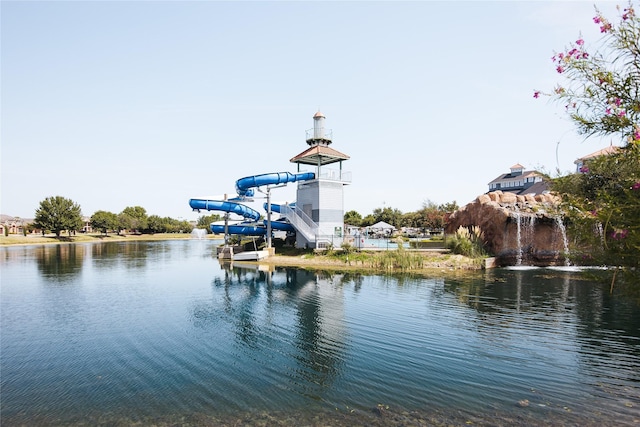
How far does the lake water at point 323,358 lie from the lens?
23.2 feet

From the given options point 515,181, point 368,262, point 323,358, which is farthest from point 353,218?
point 323,358

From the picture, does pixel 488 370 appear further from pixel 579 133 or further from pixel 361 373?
pixel 579 133

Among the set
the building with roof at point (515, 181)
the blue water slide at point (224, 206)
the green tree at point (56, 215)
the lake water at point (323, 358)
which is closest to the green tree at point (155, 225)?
the green tree at point (56, 215)

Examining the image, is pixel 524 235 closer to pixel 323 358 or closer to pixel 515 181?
pixel 323 358

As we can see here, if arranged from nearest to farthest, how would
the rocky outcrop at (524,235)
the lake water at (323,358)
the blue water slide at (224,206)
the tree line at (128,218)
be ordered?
the lake water at (323,358), the rocky outcrop at (524,235), the blue water slide at (224,206), the tree line at (128,218)

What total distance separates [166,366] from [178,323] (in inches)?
167

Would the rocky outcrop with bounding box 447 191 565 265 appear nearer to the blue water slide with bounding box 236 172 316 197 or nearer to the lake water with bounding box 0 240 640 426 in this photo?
the lake water with bounding box 0 240 640 426

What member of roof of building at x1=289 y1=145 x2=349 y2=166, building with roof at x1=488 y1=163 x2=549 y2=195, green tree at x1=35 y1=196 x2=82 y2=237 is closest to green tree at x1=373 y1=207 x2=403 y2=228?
building with roof at x1=488 y1=163 x2=549 y2=195

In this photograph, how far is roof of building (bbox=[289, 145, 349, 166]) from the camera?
1377 inches

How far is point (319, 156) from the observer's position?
35.0 meters

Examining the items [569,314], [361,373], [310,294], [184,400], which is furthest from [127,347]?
[569,314]

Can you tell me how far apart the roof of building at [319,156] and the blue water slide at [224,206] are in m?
6.68

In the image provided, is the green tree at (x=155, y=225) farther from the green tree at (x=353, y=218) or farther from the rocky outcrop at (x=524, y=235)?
the rocky outcrop at (x=524, y=235)

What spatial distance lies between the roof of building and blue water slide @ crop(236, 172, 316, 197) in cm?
162
